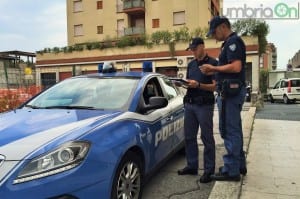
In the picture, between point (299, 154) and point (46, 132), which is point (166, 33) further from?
point (46, 132)

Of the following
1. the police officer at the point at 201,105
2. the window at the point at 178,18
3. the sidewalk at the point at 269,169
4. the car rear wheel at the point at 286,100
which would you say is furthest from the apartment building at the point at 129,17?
the police officer at the point at 201,105

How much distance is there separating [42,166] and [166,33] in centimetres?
3615

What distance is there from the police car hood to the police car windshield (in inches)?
10.2

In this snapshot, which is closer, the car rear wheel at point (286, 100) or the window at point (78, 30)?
the car rear wheel at point (286, 100)

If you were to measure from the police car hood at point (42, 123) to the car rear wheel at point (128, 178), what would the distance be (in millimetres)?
440

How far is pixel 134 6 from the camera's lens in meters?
45.7

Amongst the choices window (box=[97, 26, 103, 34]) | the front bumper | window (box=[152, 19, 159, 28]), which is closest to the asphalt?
the front bumper

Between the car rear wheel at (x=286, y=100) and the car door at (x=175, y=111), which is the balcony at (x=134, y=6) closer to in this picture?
the car rear wheel at (x=286, y=100)

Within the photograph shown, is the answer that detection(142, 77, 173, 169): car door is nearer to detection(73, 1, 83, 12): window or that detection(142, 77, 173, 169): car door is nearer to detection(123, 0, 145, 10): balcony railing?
detection(123, 0, 145, 10): balcony railing

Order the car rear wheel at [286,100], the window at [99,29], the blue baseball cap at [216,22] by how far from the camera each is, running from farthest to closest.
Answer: the window at [99,29]
the car rear wheel at [286,100]
the blue baseball cap at [216,22]

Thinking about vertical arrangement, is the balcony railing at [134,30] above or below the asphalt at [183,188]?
above

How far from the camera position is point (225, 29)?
4551 mm

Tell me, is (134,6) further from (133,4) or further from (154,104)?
(154,104)

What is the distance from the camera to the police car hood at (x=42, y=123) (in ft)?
10.2
